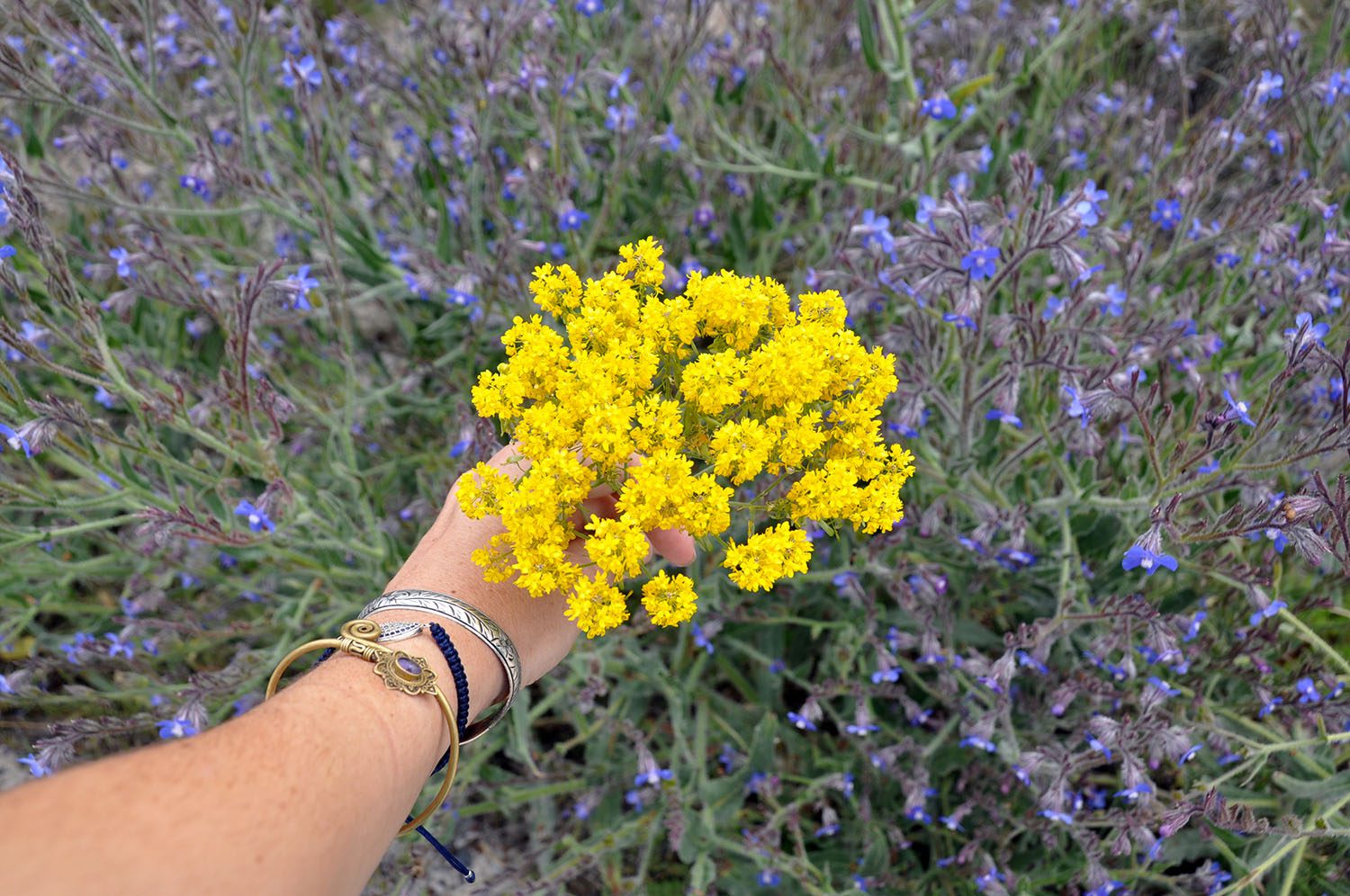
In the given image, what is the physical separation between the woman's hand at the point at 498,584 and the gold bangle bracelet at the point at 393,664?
17cm

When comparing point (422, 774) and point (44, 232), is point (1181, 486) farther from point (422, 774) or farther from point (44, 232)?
point (44, 232)

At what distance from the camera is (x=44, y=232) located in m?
1.98

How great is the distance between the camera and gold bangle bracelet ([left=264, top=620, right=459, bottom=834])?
1.49 meters

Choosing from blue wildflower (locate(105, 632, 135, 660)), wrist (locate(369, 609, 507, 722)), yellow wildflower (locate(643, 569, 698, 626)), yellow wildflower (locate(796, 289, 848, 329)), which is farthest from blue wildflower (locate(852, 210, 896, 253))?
blue wildflower (locate(105, 632, 135, 660))

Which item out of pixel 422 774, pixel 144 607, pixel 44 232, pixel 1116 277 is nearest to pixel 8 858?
pixel 422 774

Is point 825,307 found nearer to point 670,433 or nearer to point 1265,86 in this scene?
point 670,433

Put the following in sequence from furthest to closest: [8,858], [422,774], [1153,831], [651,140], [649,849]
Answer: [651,140], [649,849], [1153,831], [422,774], [8,858]

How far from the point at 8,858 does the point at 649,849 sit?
189 cm

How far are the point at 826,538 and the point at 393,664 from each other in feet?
5.12

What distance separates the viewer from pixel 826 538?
2727mm

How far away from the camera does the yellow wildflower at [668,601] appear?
135 centimetres

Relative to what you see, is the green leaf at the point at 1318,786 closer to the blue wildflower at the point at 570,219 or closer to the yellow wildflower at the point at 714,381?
the yellow wildflower at the point at 714,381

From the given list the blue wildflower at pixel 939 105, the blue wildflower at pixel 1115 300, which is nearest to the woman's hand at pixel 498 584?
the blue wildflower at pixel 1115 300

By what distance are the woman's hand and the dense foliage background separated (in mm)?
484
